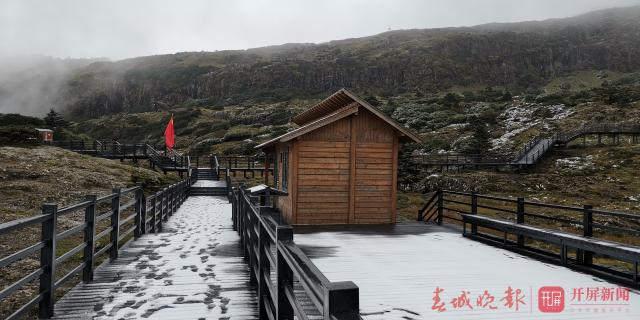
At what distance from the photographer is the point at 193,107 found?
79188 millimetres

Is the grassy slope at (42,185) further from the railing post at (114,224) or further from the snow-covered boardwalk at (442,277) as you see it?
the snow-covered boardwalk at (442,277)

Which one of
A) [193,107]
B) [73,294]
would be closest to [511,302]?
[73,294]

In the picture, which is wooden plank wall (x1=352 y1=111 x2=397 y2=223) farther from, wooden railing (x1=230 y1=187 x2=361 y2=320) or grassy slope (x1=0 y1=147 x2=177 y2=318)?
grassy slope (x1=0 y1=147 x2=177 y2=318)

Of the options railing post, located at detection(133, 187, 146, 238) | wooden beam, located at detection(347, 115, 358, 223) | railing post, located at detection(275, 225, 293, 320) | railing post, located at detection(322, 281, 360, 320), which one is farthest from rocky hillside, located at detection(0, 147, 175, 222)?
railing post, located at detection(322, 281, 360, 320)

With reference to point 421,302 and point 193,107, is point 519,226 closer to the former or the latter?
point 421,302

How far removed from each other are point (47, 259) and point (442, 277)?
232 inches

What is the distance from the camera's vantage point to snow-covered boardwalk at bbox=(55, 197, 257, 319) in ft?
17.0

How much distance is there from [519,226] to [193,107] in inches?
3052

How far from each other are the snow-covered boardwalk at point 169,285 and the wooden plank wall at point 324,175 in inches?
105

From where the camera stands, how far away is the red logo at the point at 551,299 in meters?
5.41

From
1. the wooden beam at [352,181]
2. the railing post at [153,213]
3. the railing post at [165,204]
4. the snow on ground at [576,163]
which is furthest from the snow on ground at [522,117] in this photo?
the railing post at [153,213]

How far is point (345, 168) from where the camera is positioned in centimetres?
1232

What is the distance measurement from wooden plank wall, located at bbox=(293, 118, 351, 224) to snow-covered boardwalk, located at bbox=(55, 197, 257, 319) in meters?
2.67

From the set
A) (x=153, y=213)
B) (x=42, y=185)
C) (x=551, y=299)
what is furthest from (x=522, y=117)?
(x=42, y=185)
